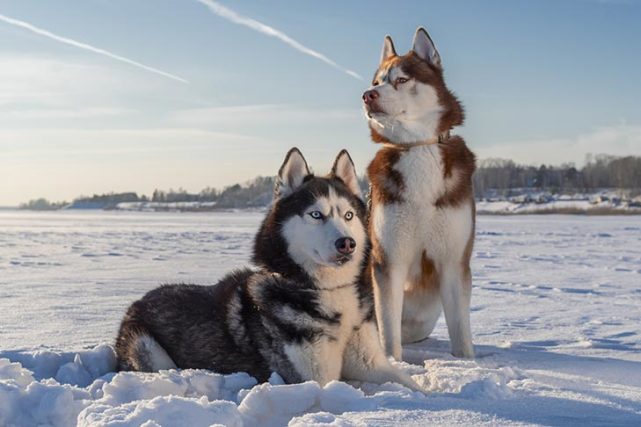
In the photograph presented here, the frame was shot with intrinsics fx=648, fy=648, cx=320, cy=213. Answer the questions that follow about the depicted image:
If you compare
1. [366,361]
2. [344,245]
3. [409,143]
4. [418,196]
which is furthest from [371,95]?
[366,361]

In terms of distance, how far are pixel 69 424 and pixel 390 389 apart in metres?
1.59

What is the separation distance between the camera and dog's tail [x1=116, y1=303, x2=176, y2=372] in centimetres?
399

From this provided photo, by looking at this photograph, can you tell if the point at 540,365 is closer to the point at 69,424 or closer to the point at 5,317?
the point at 69,424

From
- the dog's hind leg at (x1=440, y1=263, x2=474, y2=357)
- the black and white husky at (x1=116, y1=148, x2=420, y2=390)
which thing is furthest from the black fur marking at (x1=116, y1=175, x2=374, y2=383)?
the dog's hind leg at (x1=440, y1=263, x2=474, y2=357)

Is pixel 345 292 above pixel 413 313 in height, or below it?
above

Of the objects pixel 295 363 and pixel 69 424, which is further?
pixel 295 363

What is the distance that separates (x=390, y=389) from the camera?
11.3 ft

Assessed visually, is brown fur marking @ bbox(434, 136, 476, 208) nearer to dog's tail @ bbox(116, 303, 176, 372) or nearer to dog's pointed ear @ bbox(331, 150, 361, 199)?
dog's pointed ear @ bbox(331, 150, 361, 199)

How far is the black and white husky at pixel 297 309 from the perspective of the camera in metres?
3.53

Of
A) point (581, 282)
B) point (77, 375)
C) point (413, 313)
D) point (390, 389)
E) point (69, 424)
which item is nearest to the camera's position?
point (69, 424)

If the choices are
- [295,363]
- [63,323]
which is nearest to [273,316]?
[295,363]

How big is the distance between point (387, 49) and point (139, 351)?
2727mm

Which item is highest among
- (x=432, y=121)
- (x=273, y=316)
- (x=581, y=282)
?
(x=432, y=121)

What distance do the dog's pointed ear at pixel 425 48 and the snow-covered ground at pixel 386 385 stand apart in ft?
6.75
